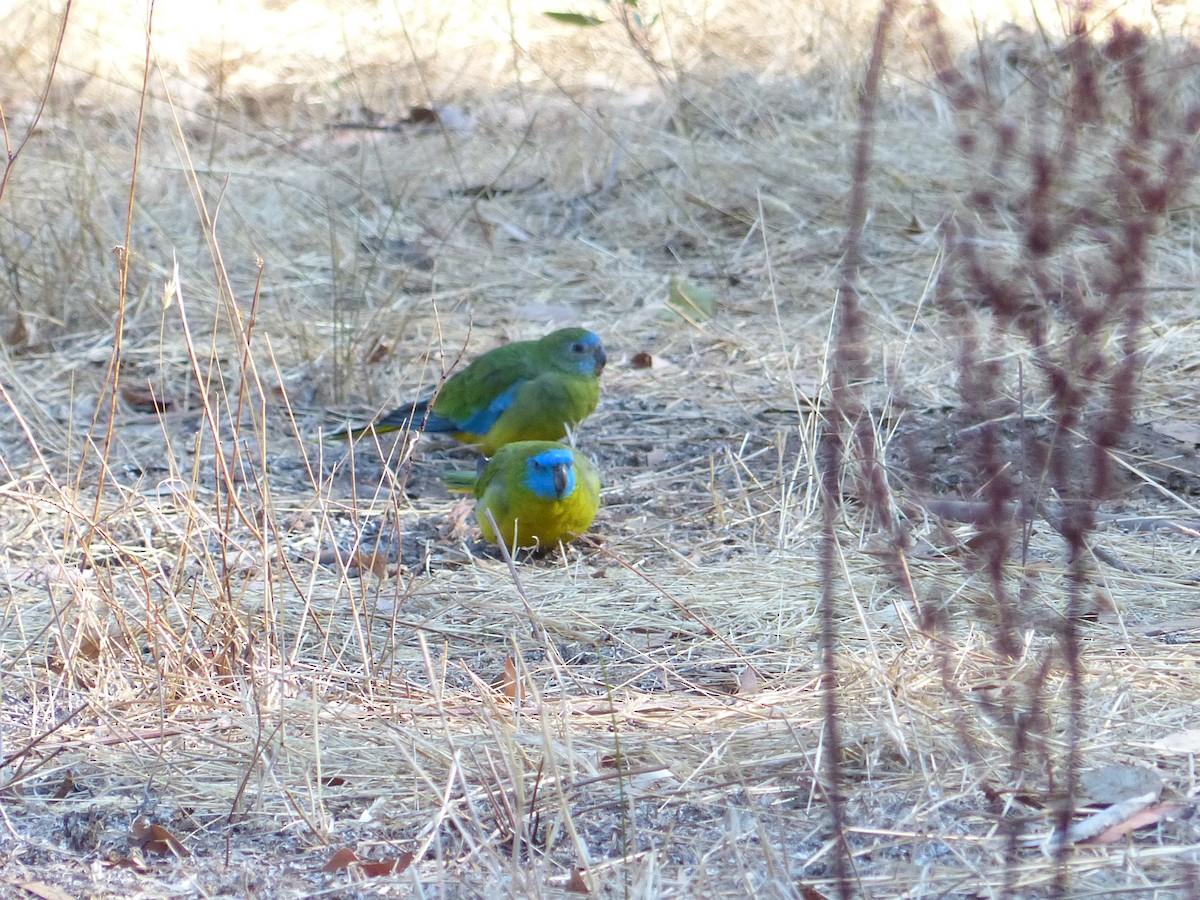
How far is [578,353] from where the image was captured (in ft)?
15.7

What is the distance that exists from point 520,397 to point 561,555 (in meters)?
1.09

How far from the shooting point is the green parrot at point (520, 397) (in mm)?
4711

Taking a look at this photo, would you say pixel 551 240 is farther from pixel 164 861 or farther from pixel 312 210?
pixel 164 861

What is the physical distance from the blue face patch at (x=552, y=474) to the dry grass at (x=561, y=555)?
23 centimetres

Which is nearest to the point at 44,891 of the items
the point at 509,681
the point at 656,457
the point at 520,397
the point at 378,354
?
the point at 509,681

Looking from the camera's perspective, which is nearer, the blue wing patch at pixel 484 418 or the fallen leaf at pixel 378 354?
the blue wing patch at pixel 484 418

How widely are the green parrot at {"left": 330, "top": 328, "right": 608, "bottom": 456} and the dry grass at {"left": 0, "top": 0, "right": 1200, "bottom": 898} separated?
160 mm

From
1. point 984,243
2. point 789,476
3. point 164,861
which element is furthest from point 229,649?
point 984,243

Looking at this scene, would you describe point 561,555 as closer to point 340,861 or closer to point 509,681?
point 509,681

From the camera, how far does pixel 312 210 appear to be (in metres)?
6.68

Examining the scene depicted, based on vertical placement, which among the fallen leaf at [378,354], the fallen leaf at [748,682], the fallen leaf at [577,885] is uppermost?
the fallen leaf at [378,354]

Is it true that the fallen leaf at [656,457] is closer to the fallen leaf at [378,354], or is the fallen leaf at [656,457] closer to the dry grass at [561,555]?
the dry grass at [561,555]

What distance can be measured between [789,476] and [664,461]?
55cm

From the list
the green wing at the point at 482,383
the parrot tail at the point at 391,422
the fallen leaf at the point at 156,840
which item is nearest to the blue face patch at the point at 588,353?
the green wing at the point at 482,383
